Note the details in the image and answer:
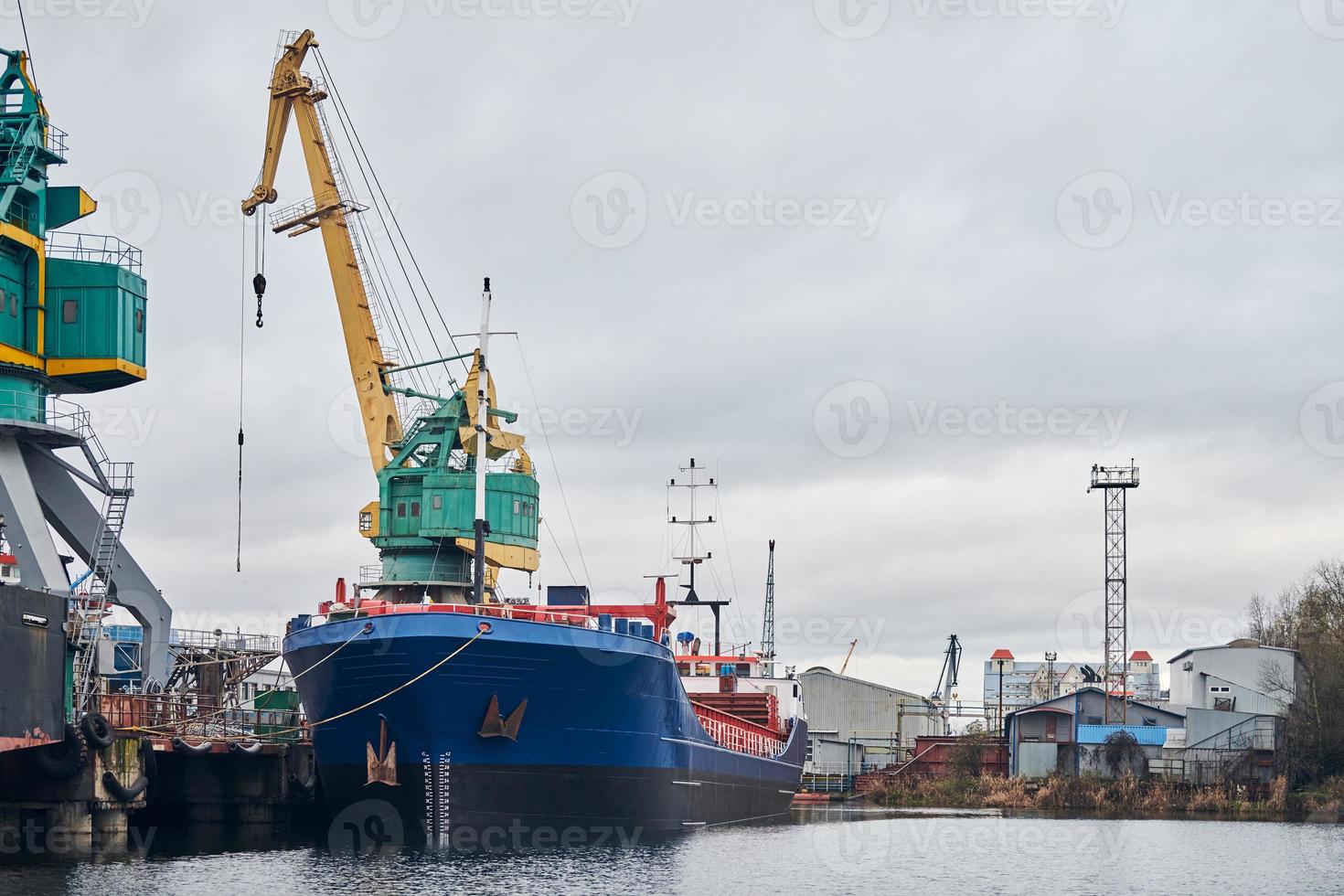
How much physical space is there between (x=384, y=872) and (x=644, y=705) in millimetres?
9823

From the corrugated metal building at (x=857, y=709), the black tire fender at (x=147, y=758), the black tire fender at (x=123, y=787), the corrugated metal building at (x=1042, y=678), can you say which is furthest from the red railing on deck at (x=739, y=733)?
the corrugated metal building at (x=1042, y=678)

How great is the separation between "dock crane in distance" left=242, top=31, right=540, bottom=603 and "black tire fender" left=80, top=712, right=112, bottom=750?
1880 centimetres

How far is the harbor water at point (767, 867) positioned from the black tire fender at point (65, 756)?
2316mm

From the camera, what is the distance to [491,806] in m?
36.4

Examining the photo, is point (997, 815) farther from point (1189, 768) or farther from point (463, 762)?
point (463, 762)

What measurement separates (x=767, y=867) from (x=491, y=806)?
649 centimetres

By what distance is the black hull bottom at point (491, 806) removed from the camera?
36.2 m

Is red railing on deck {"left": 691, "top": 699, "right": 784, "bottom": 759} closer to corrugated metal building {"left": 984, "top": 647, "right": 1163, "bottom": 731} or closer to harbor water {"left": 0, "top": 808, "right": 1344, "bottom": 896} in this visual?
harbor water {"left": 0, "top": 808, "right": 1344, "bottom": 896}

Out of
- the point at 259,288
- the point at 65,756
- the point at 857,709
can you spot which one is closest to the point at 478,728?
the point at 65,756

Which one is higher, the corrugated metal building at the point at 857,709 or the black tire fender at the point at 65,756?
the black tire fender at the point at 65,756

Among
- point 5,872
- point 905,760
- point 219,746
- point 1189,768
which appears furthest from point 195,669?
point 905,760

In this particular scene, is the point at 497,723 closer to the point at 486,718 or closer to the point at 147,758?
the point at 486,718

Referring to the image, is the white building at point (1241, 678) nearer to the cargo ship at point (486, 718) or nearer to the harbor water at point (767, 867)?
the harbor water at point (767, 867)

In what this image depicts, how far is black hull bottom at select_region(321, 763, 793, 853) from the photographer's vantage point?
3616 cm
